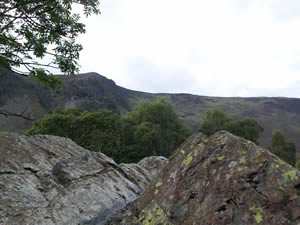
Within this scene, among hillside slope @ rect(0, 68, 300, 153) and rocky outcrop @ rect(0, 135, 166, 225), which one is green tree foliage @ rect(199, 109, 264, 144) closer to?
hillside slope @ rect(0, 68, 300, 153)

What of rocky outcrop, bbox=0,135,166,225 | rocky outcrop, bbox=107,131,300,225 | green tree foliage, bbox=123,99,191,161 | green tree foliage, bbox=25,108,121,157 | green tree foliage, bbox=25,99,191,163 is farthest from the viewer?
green tree foliage, bbox=123,99,191,161

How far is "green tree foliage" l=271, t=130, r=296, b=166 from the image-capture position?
61.5 meters

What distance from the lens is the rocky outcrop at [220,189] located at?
366 cm

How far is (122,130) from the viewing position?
45344 mm

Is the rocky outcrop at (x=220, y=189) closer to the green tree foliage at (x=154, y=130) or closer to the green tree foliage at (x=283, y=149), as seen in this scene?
the green tree foliage at (x=154, y=130)

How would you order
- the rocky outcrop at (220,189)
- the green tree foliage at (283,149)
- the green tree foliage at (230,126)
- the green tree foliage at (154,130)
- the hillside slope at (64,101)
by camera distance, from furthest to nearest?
the hillside slope at (64,101), the green tree foliage at (283,149), the green tree foliage at (230,126), the green tree foliage at (154,130), the rocky outcrop at (220,189)

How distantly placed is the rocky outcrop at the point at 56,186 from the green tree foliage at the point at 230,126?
45.8 metres

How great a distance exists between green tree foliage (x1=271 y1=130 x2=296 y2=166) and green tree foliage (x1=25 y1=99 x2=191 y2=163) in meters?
29.4

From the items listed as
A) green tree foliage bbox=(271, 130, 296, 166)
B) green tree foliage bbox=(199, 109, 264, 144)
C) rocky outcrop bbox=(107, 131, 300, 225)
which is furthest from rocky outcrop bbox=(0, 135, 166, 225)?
green tree foliage bbox=(271, 130, 296, 166)

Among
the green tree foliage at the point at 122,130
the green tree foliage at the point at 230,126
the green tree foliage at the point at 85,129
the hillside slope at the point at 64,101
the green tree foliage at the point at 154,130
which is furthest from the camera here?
the hillside slope at the point at 64,101

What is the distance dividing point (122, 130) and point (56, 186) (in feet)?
116

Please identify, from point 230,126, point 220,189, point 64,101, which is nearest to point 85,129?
point 220,189

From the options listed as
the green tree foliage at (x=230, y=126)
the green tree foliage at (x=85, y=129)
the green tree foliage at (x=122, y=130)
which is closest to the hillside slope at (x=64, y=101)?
the green tree foliage at (x=230, y=126)

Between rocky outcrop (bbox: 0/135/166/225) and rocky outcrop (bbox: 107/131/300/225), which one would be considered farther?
rocky outcrop (bbox: 0/135/166/225)
